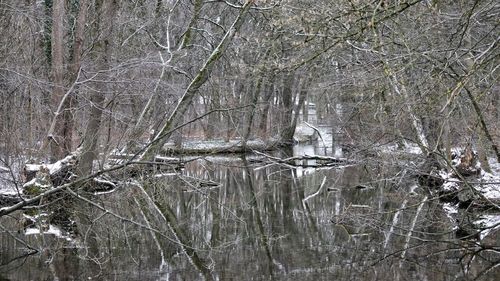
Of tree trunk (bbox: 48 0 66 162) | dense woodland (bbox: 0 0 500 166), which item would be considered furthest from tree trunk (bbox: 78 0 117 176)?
tree trunk (bbox: 48 0 66 162)

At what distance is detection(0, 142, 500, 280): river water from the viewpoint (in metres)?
8.58

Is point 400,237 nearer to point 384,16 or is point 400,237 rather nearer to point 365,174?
point 384,16

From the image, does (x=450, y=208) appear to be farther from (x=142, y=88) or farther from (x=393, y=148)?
(x=142, y=88)

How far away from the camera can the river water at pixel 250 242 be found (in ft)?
28.1

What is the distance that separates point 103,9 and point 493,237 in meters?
11.2

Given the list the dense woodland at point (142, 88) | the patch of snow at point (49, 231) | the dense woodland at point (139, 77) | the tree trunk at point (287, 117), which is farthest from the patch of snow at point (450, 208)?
the tree trunk at point (287, 117)

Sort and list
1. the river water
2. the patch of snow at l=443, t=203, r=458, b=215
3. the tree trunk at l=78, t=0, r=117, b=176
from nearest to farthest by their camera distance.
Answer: the river water
the patch of snow at l=443, t=203, r=458, b=215
the tree trunk at l=78, t=0, r=117, b=176

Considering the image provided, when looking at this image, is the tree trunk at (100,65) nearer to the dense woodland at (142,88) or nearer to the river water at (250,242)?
the dense woodland at (142,88)

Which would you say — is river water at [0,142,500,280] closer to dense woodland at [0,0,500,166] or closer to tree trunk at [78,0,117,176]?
tree trunk at [78,0,117,176]

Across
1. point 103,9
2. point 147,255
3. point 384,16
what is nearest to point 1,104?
point 103,9

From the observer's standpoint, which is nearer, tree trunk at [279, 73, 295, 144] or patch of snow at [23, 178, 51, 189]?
patch of snow at [23, 178, 51, 189]

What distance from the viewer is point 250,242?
10500 millimetres

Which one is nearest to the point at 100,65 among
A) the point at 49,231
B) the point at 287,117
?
the point at 49,231

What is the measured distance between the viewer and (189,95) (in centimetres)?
1388
